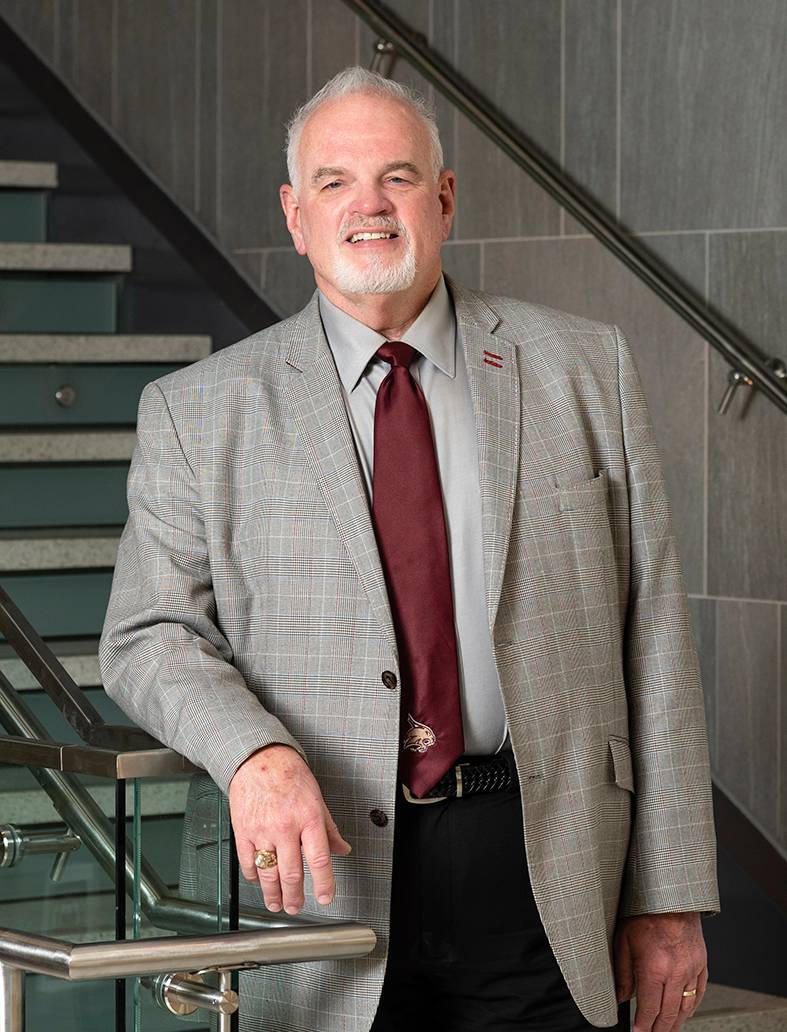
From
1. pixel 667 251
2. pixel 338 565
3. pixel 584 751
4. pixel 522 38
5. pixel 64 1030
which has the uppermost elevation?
pixel 522 38

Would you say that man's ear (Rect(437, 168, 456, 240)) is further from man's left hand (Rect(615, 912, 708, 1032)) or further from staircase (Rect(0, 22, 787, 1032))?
man's left hand (Rect(615, 912, 708, 1032))

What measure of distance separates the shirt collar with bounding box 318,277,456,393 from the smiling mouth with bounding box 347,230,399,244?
11cm

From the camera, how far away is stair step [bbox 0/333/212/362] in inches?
201

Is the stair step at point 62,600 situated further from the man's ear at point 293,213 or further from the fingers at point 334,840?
the fingers at point 334,840

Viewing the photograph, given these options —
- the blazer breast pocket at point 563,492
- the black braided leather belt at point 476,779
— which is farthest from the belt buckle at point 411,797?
the blazer breast pocket at point 563,492

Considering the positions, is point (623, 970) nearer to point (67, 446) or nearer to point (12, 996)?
point (12, 996)

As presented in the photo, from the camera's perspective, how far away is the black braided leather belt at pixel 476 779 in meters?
2.19

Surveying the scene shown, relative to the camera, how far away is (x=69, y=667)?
2992mm

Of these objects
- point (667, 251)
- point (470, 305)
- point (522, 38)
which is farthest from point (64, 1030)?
point (522, 38)

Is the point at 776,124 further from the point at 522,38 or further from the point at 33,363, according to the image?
the point at 33,363

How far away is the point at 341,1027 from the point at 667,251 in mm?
2651

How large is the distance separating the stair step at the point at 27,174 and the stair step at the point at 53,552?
1.72 meters

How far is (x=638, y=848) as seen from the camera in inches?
90.8

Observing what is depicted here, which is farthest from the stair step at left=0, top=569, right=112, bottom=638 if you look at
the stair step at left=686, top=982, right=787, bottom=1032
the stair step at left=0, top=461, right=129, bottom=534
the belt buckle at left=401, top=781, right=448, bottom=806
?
the stair step at left=686, top=982, right=787, bottom=1032
